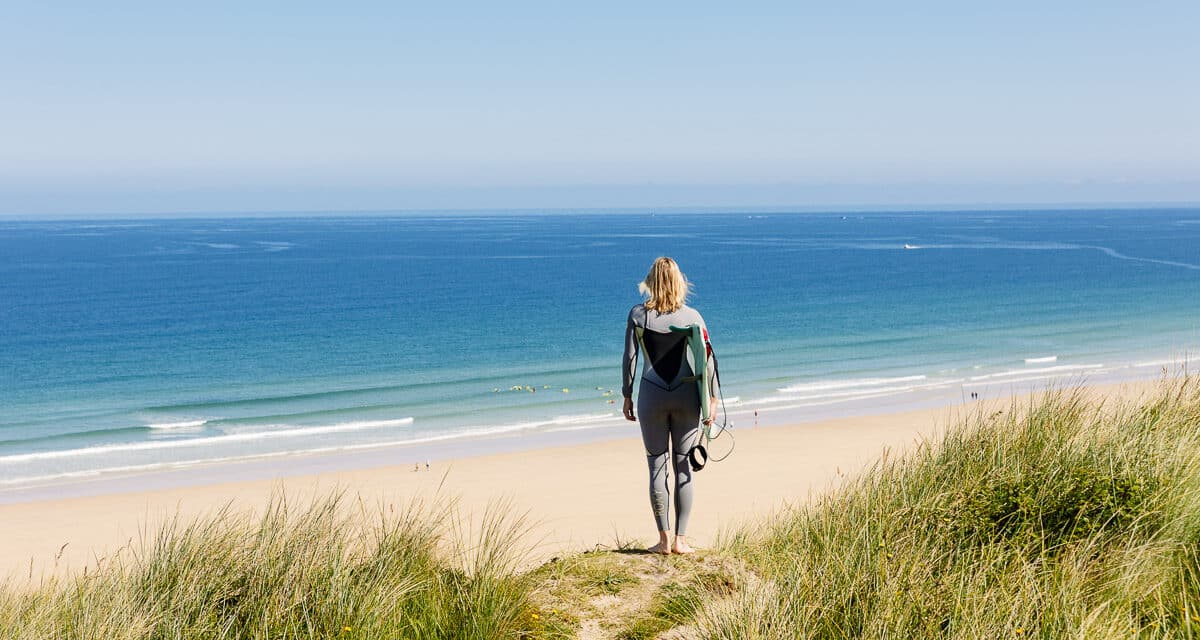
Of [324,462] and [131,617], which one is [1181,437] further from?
[324,462]

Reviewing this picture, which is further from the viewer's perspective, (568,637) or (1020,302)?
(1020,302)

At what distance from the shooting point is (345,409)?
23094 millimetres

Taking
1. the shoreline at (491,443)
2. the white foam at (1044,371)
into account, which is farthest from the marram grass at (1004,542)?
the white foam at (1044,371)

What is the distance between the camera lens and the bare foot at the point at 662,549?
6.23 m

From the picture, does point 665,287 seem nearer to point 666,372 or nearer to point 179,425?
point 666,372

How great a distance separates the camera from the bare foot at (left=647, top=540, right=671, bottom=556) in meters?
6.23

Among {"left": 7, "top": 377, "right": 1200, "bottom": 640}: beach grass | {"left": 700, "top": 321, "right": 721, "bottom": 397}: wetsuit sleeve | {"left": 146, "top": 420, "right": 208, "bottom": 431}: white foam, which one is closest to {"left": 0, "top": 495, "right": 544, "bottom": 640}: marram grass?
{"left": 7, "top": 377, "right": 1200, "bottom": 640}: beach grass

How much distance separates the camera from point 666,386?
237 inches

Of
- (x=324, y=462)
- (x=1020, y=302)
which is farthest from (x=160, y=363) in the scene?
(x=1020, y=302)

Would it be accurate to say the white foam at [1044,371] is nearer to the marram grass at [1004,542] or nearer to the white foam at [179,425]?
the white foam at [179,425]

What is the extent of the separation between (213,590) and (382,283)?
59028 mm

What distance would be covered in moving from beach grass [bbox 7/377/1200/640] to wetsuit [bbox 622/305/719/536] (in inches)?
29.1

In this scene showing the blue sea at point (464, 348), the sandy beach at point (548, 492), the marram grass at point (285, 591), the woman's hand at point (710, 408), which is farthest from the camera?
the blue sea at point (464, 348)

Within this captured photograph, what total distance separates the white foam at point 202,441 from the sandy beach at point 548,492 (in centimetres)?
402
